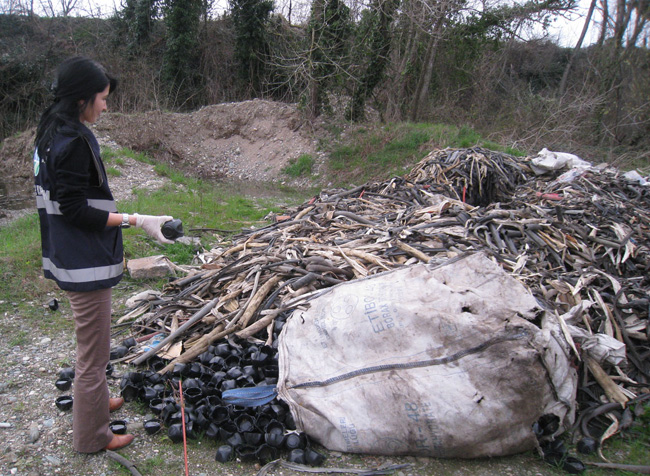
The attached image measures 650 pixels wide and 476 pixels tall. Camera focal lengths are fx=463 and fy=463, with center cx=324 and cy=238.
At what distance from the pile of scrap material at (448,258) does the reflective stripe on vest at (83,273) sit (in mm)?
1320

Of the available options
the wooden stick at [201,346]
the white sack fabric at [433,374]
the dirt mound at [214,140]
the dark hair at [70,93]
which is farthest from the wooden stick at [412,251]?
the dirt mound at [214,140]

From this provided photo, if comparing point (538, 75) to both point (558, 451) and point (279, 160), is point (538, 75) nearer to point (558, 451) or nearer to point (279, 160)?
point (279, 160)

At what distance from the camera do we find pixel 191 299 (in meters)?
4.41

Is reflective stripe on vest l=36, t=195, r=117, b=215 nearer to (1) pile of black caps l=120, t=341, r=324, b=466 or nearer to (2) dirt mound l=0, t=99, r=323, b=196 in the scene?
(1) pile of black caps l=120, t=341, r=324, b=466

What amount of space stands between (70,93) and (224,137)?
668 inches

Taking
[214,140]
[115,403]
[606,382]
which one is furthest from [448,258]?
[214,140]

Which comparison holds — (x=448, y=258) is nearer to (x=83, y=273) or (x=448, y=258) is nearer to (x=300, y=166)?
(x=83, y=273)

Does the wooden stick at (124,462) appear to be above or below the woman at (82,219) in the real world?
below

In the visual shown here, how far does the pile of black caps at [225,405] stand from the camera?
2764 mm

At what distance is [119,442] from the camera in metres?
2.78

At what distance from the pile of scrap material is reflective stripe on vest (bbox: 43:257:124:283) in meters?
1.32

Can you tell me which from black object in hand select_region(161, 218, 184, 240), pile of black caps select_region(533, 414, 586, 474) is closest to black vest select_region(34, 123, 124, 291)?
black object in hand select_region(161, 218, 184, 240)

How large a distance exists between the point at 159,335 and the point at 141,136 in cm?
1402

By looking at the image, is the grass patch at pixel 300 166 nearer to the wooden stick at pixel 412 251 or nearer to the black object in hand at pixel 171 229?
the wooden stick at pixel 412 251
